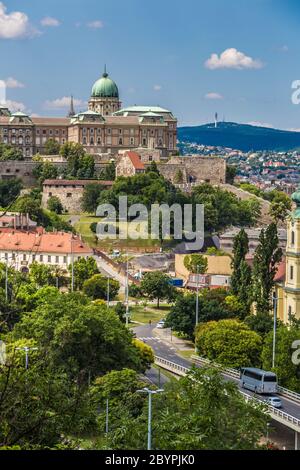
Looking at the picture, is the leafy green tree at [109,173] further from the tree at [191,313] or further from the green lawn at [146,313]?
the tree at [191,313]

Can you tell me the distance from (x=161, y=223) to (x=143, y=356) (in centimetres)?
3192

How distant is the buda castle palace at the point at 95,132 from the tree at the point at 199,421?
234 ft

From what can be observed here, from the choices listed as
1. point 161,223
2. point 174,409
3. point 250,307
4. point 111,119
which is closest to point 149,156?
point 111,119

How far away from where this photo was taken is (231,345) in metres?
38.4

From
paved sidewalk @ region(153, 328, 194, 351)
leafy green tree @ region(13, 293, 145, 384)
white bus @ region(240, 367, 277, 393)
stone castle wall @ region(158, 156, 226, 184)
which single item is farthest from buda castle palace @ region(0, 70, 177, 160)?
white bus @ region(240, 367, 277, 393)

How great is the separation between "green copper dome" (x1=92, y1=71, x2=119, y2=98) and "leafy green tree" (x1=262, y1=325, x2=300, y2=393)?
74059mm

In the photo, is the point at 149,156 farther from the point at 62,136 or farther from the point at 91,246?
the point at 91,246

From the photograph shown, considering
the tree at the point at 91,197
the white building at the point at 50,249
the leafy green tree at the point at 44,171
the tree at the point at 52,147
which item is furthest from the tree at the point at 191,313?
the tree at the point at 52,147

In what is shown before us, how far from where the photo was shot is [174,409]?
23094 mm

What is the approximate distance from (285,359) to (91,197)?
44288 millimetres

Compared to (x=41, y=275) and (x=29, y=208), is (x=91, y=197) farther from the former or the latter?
(x=41, y=275)

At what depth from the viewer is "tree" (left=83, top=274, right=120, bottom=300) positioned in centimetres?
5522

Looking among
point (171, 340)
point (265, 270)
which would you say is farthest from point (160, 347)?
point (265, 270)

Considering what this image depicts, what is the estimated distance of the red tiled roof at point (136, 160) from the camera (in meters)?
83.5
